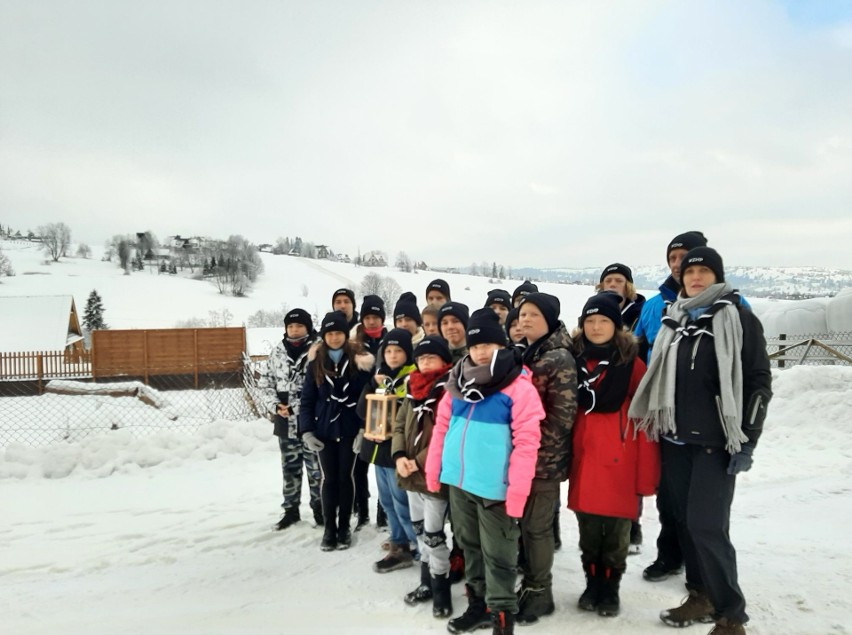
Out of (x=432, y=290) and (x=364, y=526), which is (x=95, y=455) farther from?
(x=432, y=290)

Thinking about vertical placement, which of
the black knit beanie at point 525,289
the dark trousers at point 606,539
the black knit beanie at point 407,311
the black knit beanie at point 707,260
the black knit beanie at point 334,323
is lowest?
the dark trousers at point 606,539

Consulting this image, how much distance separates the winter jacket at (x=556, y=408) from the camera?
287cm

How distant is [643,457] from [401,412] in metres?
1.50

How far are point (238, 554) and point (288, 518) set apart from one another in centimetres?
58

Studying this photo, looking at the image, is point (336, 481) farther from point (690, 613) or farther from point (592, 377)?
point (690, 613)

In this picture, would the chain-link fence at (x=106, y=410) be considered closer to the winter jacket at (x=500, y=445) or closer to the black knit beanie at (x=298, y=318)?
the black knit beanie at (x=298, y=318)

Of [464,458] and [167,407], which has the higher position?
[464,458]

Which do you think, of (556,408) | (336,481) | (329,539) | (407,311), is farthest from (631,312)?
(329,539)

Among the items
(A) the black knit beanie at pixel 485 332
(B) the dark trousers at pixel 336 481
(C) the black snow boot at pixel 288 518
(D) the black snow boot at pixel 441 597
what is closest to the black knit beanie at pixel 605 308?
(A) the black knit beanie at pixel 485 332

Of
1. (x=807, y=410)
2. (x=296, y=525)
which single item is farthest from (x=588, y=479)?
(x=807, y=410)

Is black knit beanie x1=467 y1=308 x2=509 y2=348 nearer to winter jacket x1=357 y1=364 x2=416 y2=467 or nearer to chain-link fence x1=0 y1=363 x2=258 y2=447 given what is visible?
winter jacket x1=357 y1=364 x2=416 y2=467

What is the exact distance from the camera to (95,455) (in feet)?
20.3

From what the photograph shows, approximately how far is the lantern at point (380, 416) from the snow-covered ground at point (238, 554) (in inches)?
39.2

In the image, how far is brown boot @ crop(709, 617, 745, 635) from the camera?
2.60m
